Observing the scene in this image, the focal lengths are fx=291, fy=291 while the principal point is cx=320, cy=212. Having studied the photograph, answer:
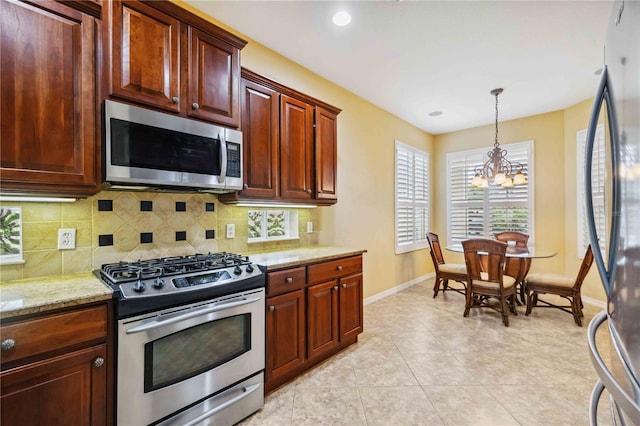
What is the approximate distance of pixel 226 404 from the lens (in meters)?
1.75

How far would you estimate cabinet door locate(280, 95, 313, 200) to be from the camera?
2572 millimetres

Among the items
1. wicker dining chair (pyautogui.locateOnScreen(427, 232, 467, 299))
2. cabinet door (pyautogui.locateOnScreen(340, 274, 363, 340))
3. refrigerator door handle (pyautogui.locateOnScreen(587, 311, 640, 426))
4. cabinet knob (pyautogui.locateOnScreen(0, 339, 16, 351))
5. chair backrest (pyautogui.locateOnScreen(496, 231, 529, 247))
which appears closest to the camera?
refrigerator door handle (pyautogui.locateOnScreen(587, 311, 640, 426))

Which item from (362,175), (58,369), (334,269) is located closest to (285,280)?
(334,269)

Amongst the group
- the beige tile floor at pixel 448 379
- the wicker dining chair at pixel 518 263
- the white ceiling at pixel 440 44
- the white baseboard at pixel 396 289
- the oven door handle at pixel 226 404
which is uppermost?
the white ceiling at pixel 440 44

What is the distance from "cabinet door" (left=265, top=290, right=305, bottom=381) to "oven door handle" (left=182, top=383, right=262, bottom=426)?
0.15m

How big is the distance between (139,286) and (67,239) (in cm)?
72

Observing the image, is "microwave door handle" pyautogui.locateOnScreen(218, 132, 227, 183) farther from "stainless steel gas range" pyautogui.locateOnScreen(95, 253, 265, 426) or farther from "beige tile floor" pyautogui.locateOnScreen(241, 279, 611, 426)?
"beige tile floor" pyautogui.locateOnScreen(241, 279, 611, 426)

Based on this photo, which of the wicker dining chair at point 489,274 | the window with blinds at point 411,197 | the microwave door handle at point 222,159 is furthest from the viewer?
the window with blinds at point 411,197

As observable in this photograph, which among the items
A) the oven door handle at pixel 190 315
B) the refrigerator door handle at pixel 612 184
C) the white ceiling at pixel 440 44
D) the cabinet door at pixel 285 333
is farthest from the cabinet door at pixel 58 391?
the white ceiling at pixel 440 44

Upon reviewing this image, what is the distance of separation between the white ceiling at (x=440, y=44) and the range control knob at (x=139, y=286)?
2.12 metres

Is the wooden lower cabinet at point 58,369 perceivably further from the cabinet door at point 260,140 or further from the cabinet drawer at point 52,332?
the cabinet door at point 260,140

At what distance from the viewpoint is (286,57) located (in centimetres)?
303

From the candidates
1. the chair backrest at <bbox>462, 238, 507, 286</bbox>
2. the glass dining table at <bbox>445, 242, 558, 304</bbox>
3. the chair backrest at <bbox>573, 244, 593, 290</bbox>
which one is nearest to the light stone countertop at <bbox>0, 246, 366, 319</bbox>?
the chair backrest at <bbox>462, 238, 507, 286</bbox>

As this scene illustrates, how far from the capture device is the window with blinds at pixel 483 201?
15.6 ft
